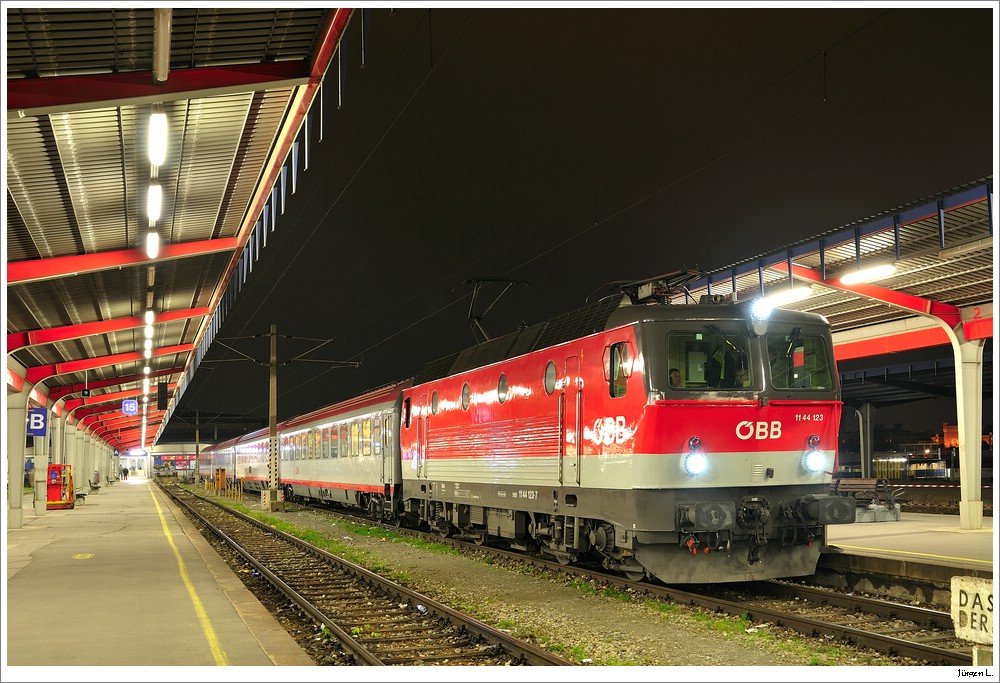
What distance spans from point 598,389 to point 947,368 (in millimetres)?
31646

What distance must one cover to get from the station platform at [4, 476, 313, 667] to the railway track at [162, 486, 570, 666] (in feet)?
2.50

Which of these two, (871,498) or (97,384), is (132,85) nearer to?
(871,498)

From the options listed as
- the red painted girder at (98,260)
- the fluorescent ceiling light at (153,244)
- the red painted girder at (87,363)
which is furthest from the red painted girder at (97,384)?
the fluorescent ceiling light at (153,244)

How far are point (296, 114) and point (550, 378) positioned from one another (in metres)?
5.43

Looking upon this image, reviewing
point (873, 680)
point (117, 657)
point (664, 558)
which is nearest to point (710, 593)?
point (664, 558)

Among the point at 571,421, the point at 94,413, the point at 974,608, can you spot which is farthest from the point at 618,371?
the point at 94,413

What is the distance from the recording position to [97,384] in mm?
42188

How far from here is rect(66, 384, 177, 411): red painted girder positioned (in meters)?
45.5

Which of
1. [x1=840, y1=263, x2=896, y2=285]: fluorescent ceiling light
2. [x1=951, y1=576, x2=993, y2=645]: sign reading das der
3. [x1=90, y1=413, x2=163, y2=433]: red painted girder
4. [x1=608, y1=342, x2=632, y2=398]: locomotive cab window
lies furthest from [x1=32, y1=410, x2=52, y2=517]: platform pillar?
[x1=90, y1=413, x2=163, y2=433]: red painted girder

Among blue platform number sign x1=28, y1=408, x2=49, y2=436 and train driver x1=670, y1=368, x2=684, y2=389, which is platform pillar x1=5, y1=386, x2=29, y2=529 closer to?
blue platform number sign x1=28, y1=408, x2=49, y2=436

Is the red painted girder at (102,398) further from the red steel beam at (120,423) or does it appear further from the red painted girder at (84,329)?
the red painted girder at (84,329)

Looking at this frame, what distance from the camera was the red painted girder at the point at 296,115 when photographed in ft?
38.2

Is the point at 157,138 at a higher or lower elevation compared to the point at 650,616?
higher

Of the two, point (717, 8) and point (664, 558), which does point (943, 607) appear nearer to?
point (664, 558)
